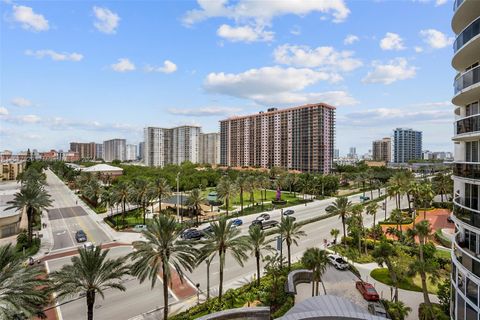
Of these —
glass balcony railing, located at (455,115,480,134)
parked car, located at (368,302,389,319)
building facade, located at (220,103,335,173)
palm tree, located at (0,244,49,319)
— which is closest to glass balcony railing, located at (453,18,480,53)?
glass balcony railing, located at (455,115,480,134)

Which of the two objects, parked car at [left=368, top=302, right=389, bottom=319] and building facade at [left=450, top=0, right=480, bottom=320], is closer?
building facade at [left=450, top=0, right=480, bottom=320]

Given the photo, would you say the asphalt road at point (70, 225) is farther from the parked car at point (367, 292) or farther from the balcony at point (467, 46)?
the balcony at point (467, 46)

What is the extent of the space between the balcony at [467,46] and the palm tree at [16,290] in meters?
30.6

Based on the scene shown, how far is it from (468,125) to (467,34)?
215 inches

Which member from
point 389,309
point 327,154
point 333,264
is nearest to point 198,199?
point 333,264

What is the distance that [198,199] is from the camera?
51.2 metres

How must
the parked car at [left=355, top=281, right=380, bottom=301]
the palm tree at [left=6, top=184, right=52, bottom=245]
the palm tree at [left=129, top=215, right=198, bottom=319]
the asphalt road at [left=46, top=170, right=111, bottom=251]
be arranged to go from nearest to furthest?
the palm tree at [left=129, top=215, right=198, bottom=319]
the parked car at [left=355, top=281, right=380, bottom=301]
the palm tree at [left=6, top=184, right=52, bottom=245]
the asphalt road at [left=46, top=170, right=111, bottom=251]

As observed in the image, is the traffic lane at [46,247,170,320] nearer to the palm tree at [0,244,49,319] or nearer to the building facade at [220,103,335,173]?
the palm tree at [0,244,49,319]

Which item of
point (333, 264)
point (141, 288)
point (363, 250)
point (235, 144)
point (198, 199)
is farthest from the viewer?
point (235, 144)

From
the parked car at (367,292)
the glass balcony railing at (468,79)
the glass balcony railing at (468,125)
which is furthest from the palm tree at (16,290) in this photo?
the glass balcony railing at (468,79)

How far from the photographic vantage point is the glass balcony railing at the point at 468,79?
1627 cm

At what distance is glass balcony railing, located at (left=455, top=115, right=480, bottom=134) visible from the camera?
16.1 meters

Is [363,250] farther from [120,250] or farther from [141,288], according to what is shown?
[120,250]

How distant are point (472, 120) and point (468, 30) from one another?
5.38m
